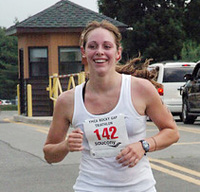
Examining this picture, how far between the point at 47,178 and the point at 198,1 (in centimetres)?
4879

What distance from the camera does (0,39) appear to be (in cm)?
11594

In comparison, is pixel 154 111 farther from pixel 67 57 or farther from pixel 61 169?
pixel 67 57

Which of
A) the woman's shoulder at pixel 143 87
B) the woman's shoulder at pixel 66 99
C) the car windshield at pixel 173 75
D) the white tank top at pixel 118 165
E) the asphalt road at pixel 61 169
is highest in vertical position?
the woman's shoulder at pixel 143 87

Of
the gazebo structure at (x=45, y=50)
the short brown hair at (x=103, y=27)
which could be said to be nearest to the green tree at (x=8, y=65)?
→ the gazebo structure at (x=45, y=50)

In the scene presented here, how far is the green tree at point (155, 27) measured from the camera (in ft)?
180

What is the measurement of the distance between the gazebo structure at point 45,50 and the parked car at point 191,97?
811 cm

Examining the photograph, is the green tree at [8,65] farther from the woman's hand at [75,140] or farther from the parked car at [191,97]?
the woman's hand at [75,140]

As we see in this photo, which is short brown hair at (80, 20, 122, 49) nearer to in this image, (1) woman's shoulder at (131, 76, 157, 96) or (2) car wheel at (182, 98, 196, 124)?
(1) woman's shoulder at (131, 76, 157, 96)

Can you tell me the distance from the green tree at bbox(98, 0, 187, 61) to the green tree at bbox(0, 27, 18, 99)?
165 feet

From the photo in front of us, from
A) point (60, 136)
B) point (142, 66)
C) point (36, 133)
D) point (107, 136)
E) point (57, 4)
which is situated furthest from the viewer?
point (57, 4)

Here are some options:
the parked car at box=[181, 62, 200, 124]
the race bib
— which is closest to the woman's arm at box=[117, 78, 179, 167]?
the race bib

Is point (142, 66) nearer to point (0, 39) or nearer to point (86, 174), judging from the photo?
point (86, 174)

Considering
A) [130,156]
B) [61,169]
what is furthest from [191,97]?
[130,156]

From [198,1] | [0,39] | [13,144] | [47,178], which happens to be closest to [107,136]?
[47,178]
